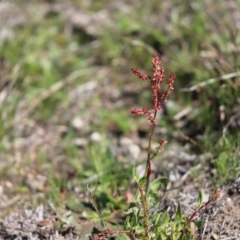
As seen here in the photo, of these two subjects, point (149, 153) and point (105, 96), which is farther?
point (105, 96)

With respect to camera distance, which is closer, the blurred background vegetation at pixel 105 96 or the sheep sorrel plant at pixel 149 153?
the sheep sorrel plant at pixel 149 153

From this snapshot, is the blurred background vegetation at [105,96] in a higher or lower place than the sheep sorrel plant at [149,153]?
lower

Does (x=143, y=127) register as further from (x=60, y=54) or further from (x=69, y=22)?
(x=69, y=22)

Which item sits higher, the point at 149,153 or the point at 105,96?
the point at 149,153

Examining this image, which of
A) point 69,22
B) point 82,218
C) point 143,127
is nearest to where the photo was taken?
point 82,218

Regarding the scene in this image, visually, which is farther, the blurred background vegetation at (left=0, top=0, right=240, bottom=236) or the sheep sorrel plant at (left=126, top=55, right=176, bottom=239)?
the blurred background vegetation at (left=0, top=0, right=240, bottom=236)

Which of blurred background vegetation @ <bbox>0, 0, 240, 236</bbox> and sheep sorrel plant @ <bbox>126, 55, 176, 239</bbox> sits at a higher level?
sheep sorrel plant @ <bbox>126, 55, 176, 239</bbox>

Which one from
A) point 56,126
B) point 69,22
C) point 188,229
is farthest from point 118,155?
point 69,22

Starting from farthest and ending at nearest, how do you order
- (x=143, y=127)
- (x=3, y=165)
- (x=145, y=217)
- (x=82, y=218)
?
(x=143, y=127) → (x=3, y=165) → (x=82, y=218) → (x=145, y=217)
